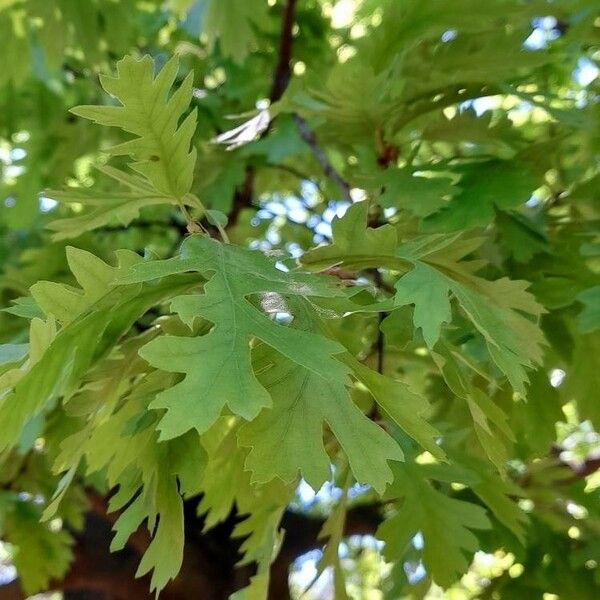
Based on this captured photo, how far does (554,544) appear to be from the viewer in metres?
1.31

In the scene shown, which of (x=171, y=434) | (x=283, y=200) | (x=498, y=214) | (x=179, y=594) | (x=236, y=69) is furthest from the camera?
(x=283, y=200)

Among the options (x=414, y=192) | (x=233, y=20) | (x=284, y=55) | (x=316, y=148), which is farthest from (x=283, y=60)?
(x=414, y=192)

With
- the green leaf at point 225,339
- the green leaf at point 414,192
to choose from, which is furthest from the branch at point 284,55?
the green leaf at point 225,339

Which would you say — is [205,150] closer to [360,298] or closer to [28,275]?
[28,275]

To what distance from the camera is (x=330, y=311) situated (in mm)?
593

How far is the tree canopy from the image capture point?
0.56 metres

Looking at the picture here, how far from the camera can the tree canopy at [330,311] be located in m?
0.56

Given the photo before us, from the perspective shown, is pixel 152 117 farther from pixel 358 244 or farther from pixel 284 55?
pixel 284 55

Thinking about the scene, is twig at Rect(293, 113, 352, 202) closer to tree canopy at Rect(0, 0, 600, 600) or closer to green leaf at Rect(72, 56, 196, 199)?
tree canopy at Rect(0, 0, 600, 600)

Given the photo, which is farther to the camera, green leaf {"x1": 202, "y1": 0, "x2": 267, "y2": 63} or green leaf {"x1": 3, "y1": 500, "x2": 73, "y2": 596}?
green leaf {"x1": 3, "y1": 500, "x2": 73, "y2": 596}

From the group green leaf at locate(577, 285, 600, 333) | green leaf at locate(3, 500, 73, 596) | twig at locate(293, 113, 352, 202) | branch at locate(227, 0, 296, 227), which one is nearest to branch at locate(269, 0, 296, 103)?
branch at locate(227, 0, 296, 227)

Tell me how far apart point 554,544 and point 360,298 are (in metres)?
0.83

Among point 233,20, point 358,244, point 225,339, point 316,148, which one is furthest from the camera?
point 233,20

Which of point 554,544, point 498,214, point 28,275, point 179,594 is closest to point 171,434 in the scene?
point 498,214
